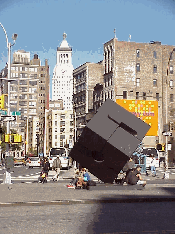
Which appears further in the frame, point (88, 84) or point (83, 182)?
point (88, 84)

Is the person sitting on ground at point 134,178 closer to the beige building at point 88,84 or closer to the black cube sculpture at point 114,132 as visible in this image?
the black cube sculpture at point 114,132

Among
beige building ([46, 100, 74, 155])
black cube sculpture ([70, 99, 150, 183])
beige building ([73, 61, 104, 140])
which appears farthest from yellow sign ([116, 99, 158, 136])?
beige building ([46, 100, 74, 155])

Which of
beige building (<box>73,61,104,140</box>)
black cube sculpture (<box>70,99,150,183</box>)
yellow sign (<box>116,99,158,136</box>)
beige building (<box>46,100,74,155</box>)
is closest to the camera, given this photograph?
black cube sculpture (<box>70,99,150,183</box>)

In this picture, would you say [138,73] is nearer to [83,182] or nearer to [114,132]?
[83,182]

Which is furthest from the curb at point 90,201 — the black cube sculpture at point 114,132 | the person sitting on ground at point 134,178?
the person sitting on ground at point 134,178

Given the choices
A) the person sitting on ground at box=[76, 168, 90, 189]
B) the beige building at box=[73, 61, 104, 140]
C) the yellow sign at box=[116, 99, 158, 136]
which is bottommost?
the person sitting on ground at box=[76, 168, 90, 189]

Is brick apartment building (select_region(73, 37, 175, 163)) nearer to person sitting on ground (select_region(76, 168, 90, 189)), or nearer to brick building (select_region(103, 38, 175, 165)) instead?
brick building (select_region(103, 38, 175, 165))

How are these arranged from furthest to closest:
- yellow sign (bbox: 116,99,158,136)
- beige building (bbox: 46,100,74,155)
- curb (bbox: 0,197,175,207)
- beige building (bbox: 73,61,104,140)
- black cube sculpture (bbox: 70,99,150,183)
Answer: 1. beige building (bbox: 46,100,74,155)
2. beige building (bbox: 73,61,104,140)
3. yellow sign (bbox: 116,99,158,136)
4. black cube sculpture (bbox: 70,99,150,183)
5. curb (bbox: 0,197,175,207)

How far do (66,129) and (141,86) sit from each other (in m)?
68.2

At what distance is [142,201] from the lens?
19.0 meters

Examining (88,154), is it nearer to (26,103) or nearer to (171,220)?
(171,220)

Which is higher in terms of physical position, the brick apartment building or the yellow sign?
the brick apartment building

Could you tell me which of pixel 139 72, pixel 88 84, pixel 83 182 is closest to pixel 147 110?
pixel 83 182

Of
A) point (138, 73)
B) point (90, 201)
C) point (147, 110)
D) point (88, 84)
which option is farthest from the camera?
point (88, 84)
